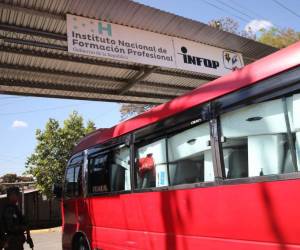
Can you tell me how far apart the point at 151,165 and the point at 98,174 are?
2107 mm

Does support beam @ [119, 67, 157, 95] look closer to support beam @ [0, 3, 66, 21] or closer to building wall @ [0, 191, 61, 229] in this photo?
support beam @ [0, 3, 66, 21]

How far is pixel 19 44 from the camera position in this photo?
9211 mm

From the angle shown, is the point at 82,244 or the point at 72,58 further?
the point at 72,58

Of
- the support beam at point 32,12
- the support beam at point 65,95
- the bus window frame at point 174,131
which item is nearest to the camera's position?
the bus window frame at point 174,131

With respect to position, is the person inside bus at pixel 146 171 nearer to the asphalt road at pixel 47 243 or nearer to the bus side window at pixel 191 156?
the bus side window at pixel 191 156

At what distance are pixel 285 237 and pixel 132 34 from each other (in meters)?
7.05

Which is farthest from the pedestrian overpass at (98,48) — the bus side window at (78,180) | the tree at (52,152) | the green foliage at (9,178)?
the green foliage at (9,178)

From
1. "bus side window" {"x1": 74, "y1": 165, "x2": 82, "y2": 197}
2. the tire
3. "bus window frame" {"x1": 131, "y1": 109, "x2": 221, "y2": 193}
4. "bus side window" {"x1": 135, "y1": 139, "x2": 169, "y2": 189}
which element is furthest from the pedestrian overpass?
the tire

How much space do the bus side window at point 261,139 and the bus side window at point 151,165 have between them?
1.30 m

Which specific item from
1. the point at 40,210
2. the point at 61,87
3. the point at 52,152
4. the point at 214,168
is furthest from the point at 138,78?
the point at 40,210

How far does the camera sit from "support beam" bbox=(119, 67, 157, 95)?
1153cm

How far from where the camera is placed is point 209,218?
498cm

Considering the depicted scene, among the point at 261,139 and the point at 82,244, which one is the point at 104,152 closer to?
the point at 82,244

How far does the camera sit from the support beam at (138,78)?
454 inches
